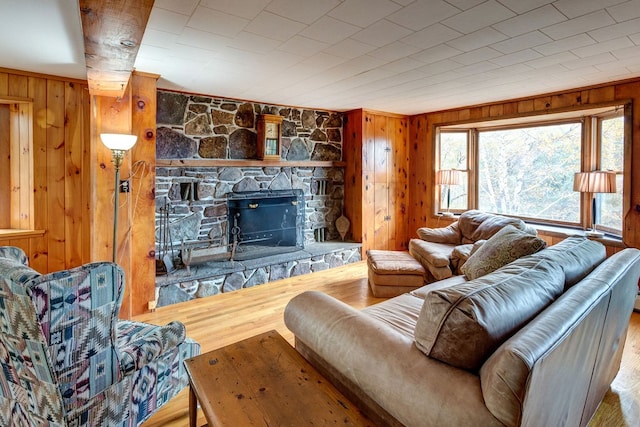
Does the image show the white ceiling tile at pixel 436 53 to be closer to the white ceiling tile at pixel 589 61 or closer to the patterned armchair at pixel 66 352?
the white ceiling tile at pixel 589 61

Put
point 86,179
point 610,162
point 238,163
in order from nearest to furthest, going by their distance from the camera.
Result: point 86,179, point 610,162, point 238,163

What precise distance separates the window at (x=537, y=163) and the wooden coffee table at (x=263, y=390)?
4.08m

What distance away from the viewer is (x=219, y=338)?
283 centimetres

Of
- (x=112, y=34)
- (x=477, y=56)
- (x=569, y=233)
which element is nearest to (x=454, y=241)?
(x=569, y=233)

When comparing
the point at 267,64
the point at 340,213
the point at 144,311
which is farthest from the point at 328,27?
the point at 340,213

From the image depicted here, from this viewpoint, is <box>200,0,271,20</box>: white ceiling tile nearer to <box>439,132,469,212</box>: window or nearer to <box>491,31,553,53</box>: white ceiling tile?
<box>491,31,553,53</box>: white ceiling tile

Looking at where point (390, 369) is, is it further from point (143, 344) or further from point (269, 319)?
point (269, 319)

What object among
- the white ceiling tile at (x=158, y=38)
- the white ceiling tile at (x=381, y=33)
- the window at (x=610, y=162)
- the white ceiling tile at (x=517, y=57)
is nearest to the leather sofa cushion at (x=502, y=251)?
the white ceiling tile at (x=517, y=57)

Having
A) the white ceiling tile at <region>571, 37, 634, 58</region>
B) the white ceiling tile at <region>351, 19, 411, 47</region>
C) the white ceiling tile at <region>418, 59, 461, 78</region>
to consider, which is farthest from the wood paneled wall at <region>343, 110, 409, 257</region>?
the white ceiling tile at <region>571, 37, 634, 58</region>

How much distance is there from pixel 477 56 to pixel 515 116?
2.00 meters

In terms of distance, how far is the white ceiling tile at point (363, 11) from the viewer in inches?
73.0

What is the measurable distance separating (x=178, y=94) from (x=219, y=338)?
2676 mm

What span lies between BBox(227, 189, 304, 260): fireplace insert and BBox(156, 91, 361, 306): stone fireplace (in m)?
0.01

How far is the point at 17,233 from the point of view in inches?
121
